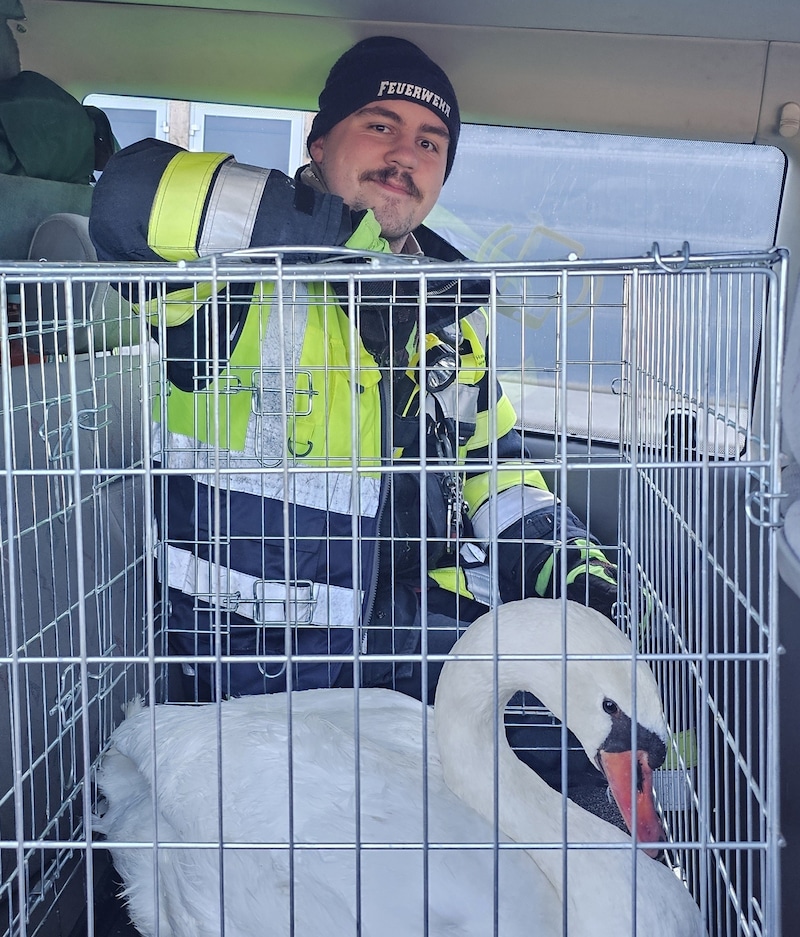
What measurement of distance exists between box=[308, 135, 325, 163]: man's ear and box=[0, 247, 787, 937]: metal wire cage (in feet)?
2.16

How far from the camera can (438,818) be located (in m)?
1.35

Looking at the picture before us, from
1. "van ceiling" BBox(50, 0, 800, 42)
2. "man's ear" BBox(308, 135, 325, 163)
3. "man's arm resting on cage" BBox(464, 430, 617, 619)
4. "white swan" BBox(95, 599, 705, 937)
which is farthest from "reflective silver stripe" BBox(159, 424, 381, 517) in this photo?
"van ceiling" BBox(50, 0, 800, 42)

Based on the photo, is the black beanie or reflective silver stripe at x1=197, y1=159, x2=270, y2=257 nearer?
reflective silver stripe at x1=197, y1=159, x2=270, y2=257

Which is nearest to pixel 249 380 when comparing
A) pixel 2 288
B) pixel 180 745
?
pixel 180 745

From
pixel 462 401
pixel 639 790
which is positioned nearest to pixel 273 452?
pixel 462 401

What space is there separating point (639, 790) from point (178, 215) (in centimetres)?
102

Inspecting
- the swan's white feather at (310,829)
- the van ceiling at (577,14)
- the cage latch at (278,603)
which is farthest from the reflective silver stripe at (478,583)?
the van ceiling at (577,14)

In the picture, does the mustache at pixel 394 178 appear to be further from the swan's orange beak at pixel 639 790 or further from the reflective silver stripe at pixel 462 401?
the swan's orange beak at pixel 639 790

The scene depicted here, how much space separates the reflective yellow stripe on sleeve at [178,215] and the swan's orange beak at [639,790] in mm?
910

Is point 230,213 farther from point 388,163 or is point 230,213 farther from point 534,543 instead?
point 388,163

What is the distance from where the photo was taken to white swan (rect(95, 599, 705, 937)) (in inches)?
49.5

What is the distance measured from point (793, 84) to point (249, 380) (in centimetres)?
139

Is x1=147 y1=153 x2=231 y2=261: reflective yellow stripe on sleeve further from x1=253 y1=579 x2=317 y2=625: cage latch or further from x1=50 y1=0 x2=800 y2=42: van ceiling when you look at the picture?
x1=50 y1=0 x2=800 y2=42: van ceiling

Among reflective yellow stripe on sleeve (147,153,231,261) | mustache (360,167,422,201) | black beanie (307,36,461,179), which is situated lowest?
reflective yellow stripe on sleeve (147,153,231,261)
